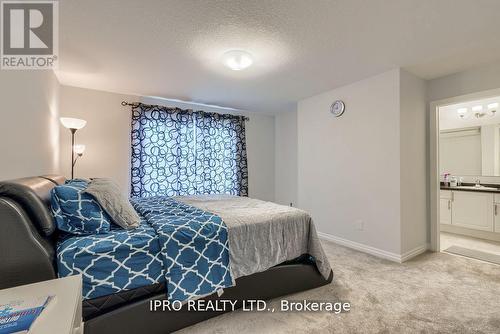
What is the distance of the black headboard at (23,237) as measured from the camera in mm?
1114

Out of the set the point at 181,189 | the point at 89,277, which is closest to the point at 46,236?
the point at 89,277

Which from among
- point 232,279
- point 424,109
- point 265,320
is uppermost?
point 424,109

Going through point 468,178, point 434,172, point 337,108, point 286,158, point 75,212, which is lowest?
point 75,212

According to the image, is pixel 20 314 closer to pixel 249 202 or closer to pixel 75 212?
pixel 75 212

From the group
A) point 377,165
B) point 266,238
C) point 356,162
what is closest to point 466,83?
point 377,165

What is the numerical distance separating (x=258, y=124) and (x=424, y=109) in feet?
9.74

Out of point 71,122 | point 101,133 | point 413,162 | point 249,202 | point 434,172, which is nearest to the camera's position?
point 249,202

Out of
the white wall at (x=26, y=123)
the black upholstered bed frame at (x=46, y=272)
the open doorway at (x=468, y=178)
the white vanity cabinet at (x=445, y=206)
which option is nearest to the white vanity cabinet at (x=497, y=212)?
the open doorway at (x=468, y=178)

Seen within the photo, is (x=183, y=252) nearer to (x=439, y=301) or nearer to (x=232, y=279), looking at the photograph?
(x=232, y=279)

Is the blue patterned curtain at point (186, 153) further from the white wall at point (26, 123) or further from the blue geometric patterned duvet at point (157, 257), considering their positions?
the blue geometric patterned duvet at point (157, 257)

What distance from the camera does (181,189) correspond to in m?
4.07

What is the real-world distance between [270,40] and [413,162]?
2.34m

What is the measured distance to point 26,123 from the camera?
6.61ft

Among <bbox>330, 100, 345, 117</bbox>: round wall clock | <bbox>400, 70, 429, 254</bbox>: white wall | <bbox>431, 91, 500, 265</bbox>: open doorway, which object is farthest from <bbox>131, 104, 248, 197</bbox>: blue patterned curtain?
<bbox>431, 91, 500, 265</bbox>: open doorway
